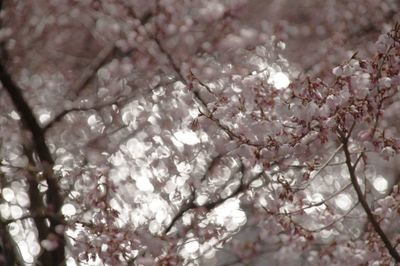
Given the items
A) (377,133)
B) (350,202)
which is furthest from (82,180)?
(350,202)

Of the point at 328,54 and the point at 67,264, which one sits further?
the point at 328,54

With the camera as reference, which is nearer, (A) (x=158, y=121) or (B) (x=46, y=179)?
(B) (x=46, y=179)

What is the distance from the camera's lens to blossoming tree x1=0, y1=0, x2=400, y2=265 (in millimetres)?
7766

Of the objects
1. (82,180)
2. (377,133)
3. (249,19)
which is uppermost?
(249,19)

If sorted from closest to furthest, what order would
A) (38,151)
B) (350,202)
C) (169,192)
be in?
(38,151), (169,192), (350,202)

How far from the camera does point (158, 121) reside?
9.73 metres

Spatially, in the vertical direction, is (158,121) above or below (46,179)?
above

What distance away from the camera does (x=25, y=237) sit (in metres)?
9.79

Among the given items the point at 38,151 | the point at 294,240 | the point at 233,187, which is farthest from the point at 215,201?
the point at 38,151

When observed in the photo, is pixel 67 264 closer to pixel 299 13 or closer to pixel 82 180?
pixel 82 180

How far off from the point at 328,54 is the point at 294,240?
4092mm

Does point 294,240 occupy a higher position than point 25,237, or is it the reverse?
point 25,237

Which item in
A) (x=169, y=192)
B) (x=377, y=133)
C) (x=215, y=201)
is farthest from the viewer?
(x=169, y=192)

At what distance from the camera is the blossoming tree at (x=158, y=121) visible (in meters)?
7.77
